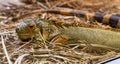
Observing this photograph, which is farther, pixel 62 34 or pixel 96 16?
pixel 96 16

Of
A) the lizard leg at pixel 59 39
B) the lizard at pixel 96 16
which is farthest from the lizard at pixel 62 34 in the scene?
the lizard at pixel 96 16

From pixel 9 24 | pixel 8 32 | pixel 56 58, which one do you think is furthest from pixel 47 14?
pixel 56 58

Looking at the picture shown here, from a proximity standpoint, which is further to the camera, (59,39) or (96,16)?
(96,16)

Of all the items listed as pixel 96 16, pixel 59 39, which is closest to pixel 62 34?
pixel 59 39

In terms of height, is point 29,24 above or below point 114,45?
above

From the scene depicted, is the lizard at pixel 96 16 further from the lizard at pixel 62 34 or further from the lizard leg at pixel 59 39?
the lizard leg at pixel 59 39

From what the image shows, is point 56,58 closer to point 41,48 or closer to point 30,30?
point 41,48

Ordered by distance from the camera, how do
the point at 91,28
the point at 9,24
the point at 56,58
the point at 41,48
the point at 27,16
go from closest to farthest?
the point at 56,58
the point at 41,48
the point at 91,28
the point at 9,24
the point at 27,16

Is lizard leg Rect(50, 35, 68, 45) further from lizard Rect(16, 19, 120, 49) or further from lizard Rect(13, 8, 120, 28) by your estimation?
lizard Rect(13, 8, 120, 28)

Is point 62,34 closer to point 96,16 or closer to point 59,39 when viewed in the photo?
point 59,39

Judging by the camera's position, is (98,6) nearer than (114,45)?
No
